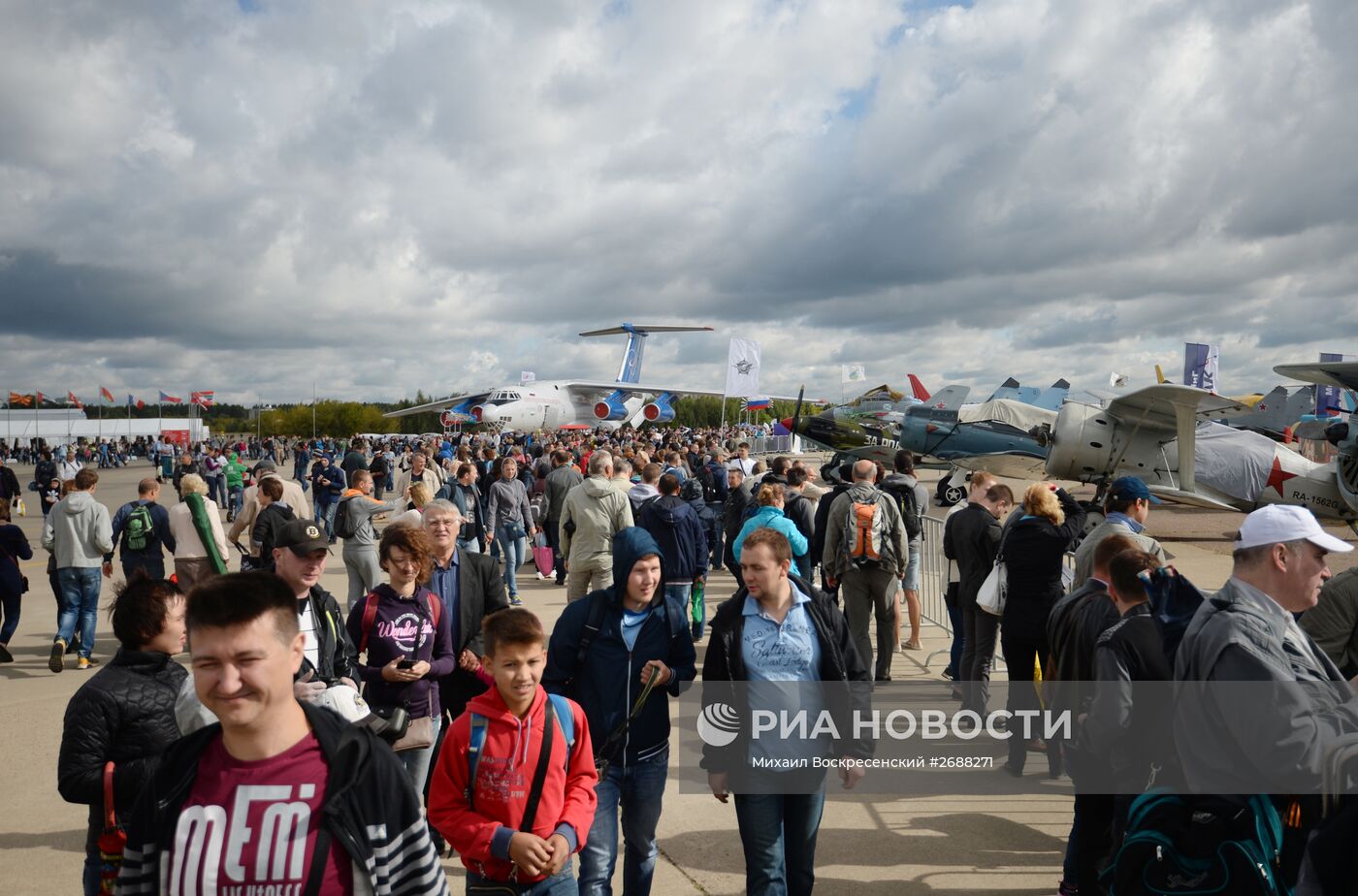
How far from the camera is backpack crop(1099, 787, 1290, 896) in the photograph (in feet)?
7.06

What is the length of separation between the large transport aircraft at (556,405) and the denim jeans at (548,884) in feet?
120

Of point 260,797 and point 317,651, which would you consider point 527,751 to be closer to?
point 260,797

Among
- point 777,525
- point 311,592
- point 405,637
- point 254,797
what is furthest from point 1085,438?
point 254,797

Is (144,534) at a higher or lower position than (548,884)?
higher

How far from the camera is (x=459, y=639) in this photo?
404cm

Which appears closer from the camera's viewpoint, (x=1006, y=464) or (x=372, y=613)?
(x=372, y=613)

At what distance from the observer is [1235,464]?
15547 millimetres

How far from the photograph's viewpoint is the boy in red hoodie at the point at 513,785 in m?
2.44

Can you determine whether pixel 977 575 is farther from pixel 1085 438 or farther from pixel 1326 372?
pixel 1085 438

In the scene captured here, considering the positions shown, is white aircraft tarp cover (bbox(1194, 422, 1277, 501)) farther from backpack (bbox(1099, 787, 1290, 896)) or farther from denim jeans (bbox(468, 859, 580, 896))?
denim jeans (bbox(468, 859, 580, 896))

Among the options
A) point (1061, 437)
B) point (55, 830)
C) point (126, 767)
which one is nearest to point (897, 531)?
point (126, 767)

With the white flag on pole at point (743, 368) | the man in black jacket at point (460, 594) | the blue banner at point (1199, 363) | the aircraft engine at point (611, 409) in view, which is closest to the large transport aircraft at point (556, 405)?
the aircraft engine at point (611, 409)

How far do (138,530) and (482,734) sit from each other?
6133 mm

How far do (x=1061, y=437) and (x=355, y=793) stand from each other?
17.2 m
